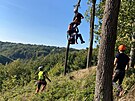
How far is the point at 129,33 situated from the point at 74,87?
6198 millimetres

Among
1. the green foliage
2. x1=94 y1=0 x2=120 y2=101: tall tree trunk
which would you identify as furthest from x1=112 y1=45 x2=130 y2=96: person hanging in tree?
x1=94 y1=0 x2=120 y2=101: tall tree trunk

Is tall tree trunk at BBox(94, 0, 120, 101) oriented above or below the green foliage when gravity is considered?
above

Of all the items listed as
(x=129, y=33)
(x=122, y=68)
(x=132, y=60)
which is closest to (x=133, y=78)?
(x=122, y=68)

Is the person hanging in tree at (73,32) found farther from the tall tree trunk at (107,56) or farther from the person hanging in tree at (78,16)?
the tall tree trunk at (107,56)

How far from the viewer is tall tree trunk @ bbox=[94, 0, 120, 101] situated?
11.1 m

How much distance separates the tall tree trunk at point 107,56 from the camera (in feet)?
36.4

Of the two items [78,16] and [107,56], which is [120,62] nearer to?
[107,56]

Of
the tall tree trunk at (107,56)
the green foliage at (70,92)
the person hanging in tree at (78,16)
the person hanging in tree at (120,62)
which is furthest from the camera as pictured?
the person hanging in tree at (78,16)

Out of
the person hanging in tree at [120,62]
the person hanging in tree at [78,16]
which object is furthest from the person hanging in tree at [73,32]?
the person hanging in tree at [120,62]

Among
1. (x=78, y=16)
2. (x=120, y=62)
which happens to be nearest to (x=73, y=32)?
(x=78, y=16)

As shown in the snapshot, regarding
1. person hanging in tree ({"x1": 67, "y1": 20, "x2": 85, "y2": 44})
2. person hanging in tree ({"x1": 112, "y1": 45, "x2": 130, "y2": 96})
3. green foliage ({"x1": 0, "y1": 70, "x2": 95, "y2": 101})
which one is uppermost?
person hanging in tree ({"x1": 67, "y1": 20, "x2": 85, "y2": 44})

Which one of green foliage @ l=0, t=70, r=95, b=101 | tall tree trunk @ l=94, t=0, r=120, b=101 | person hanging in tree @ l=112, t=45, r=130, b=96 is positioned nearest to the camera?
tall tree trunk @ l=94, t=0, r=120, b=101

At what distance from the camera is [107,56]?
1112 cm

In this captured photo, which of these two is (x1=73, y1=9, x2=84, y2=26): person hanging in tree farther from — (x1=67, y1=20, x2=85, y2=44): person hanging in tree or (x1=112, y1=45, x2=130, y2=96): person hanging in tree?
(x1=112, y1=45, x2=130, y2=96): person hanging in tree
